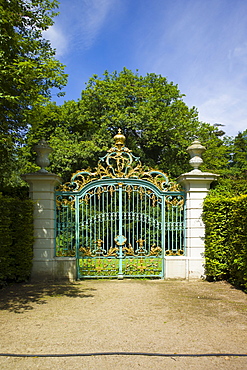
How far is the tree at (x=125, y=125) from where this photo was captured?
15.1 meters

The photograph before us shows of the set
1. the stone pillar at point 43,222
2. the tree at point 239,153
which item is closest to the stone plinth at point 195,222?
the stone pillar at point 43,222

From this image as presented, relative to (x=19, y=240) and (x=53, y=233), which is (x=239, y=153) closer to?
(x=53, y=233)

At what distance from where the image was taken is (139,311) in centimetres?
498

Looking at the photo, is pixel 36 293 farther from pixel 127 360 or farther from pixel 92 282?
pixel 127 360

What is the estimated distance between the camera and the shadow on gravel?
5285mm

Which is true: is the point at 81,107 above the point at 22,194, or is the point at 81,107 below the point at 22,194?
above

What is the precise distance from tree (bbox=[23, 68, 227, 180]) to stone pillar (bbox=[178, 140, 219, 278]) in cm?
743

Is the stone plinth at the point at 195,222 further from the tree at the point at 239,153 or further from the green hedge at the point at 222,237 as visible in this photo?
the tree at the point at 239,153

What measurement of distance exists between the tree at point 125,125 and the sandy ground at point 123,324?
8.85 m

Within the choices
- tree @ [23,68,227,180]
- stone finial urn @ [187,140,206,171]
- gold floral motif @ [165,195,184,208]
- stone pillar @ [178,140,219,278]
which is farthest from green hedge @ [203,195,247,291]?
tree @ [23,68,227,180]

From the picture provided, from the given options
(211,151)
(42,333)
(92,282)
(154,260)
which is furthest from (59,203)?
(211,151)

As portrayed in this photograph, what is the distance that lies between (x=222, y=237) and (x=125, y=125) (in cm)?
940

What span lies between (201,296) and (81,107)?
12.1 m

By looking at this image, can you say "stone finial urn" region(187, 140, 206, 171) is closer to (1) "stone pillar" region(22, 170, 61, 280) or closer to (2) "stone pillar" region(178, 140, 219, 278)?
(2) "stone pillar" region(178, 140, 219, 278)
